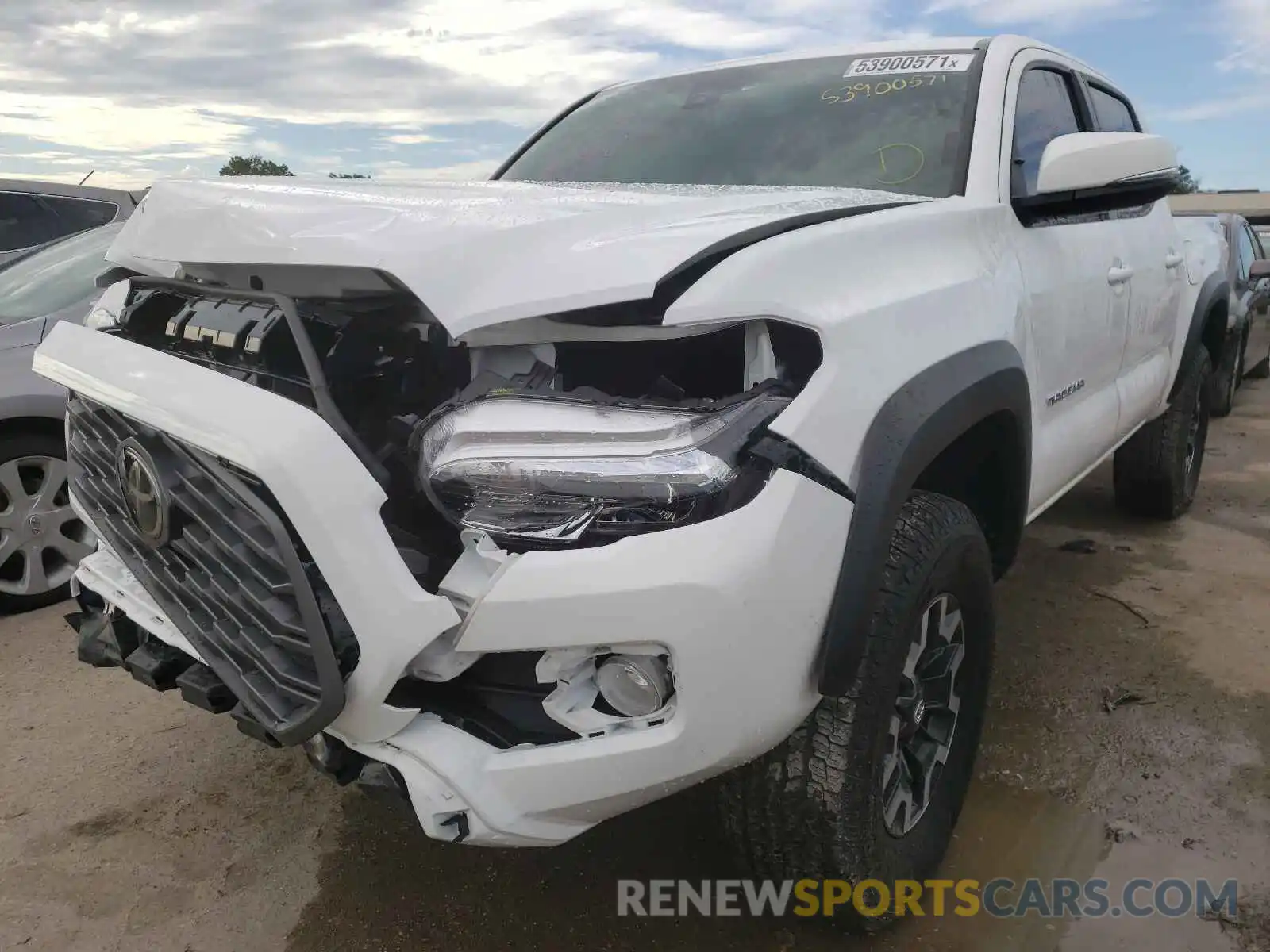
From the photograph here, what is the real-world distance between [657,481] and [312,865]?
1.51 metres

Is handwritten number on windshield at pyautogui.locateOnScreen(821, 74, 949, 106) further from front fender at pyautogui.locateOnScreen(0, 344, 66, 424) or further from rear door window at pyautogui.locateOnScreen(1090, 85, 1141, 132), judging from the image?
front fender at pyautogui.locateOnScreen(0, 344, 66, 424)

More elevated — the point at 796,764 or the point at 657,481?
the point at 657,481

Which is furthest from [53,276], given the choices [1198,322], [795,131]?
[1198,322]

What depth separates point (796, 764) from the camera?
1791 millimetres

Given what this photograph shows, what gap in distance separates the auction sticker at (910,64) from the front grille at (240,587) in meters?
2.21

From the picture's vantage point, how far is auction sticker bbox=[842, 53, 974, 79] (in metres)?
2.87

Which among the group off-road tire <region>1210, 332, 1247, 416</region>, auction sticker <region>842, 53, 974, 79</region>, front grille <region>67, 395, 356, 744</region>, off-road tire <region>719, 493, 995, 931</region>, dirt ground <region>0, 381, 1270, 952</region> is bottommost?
off-road tire <region>1210, 332, 1247, 416</region>

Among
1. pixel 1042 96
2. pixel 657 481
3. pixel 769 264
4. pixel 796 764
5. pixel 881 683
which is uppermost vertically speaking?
pixel 1042 96

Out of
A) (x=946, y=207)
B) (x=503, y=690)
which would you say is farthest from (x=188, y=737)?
(x=946, y=207)

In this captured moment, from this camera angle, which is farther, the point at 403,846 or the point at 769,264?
the point at 403,846

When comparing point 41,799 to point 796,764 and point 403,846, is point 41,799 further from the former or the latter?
point 796,764

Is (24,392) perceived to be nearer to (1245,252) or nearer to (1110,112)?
(1110,112)

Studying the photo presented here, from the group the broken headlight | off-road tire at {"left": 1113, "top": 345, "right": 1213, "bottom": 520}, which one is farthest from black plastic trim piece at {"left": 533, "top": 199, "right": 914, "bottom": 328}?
off-road tire at {"left": 1113, "top": 345, "right": 1213, "bottom": 520}

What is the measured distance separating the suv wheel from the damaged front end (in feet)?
7.88
